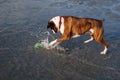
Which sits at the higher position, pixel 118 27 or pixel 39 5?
pixel 39 5

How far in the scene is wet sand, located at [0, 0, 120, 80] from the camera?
6855mm

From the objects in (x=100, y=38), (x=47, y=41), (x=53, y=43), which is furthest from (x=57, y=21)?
(x=100, y=38)

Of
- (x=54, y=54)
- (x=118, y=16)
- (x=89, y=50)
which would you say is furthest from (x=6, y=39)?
(x=118, y=16)

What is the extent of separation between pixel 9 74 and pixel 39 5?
5801 mm

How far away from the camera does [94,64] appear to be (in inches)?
296

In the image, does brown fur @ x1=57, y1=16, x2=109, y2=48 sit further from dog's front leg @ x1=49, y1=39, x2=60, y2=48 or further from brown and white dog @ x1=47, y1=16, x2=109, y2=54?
dog's front leg @ x1=49, y1=39, x2=60, y2=48

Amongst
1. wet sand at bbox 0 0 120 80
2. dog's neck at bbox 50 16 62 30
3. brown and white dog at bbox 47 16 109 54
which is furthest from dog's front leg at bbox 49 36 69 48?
dog's neck at bbox 50 16 62 30

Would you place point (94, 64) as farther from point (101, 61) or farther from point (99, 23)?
point (99, 23)

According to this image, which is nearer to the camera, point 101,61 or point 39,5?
point 101,61

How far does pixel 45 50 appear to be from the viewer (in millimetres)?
8086

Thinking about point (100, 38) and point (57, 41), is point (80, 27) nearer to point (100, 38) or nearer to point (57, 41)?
point (100, 38)

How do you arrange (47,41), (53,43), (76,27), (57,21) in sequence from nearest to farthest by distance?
1. (57,21)
2. (76,27)
3. (53,43)
4. (47,41)

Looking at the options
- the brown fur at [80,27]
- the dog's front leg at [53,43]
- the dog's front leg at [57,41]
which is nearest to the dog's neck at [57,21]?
the brown fur at [80,27]

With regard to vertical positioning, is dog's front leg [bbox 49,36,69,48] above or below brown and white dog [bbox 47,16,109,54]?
below
